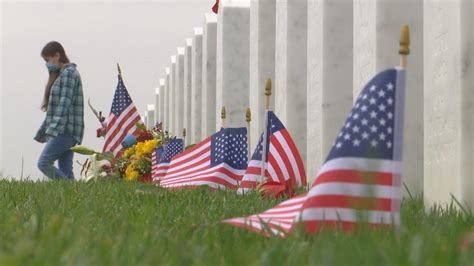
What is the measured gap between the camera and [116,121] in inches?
452

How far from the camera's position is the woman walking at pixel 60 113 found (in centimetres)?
1108

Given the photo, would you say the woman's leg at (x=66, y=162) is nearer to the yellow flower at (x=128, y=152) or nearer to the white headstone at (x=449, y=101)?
the yellow flower at (x=128, y=152)

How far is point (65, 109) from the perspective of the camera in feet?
36.2

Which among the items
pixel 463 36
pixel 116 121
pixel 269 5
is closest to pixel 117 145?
pixel 116 121

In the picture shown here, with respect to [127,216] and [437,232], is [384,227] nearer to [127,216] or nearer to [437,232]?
→ [437,232]

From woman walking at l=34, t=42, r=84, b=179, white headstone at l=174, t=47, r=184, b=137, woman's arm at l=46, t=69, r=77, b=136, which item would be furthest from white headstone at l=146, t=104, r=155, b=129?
woman's arm at l=46, t=69, r=77, b=136

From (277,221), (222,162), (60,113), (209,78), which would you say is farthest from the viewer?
(209,78)

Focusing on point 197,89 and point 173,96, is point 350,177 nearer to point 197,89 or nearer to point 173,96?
point 197,89

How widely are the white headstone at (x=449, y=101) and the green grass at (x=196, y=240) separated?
24 cm

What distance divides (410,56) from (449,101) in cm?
162

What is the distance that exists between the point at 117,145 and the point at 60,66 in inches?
49.0

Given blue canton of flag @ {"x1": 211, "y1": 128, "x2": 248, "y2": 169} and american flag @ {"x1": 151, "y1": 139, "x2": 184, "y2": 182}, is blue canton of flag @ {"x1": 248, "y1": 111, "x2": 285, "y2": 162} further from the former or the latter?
american flag @ {"x1": 151, "y1": 139, "x2": 184, "y2": 182}

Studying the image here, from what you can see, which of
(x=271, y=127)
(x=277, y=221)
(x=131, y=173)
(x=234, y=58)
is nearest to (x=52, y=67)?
(x=131, y=173)

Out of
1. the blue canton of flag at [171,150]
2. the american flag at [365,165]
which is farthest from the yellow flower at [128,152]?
the american flag at [365,165]
